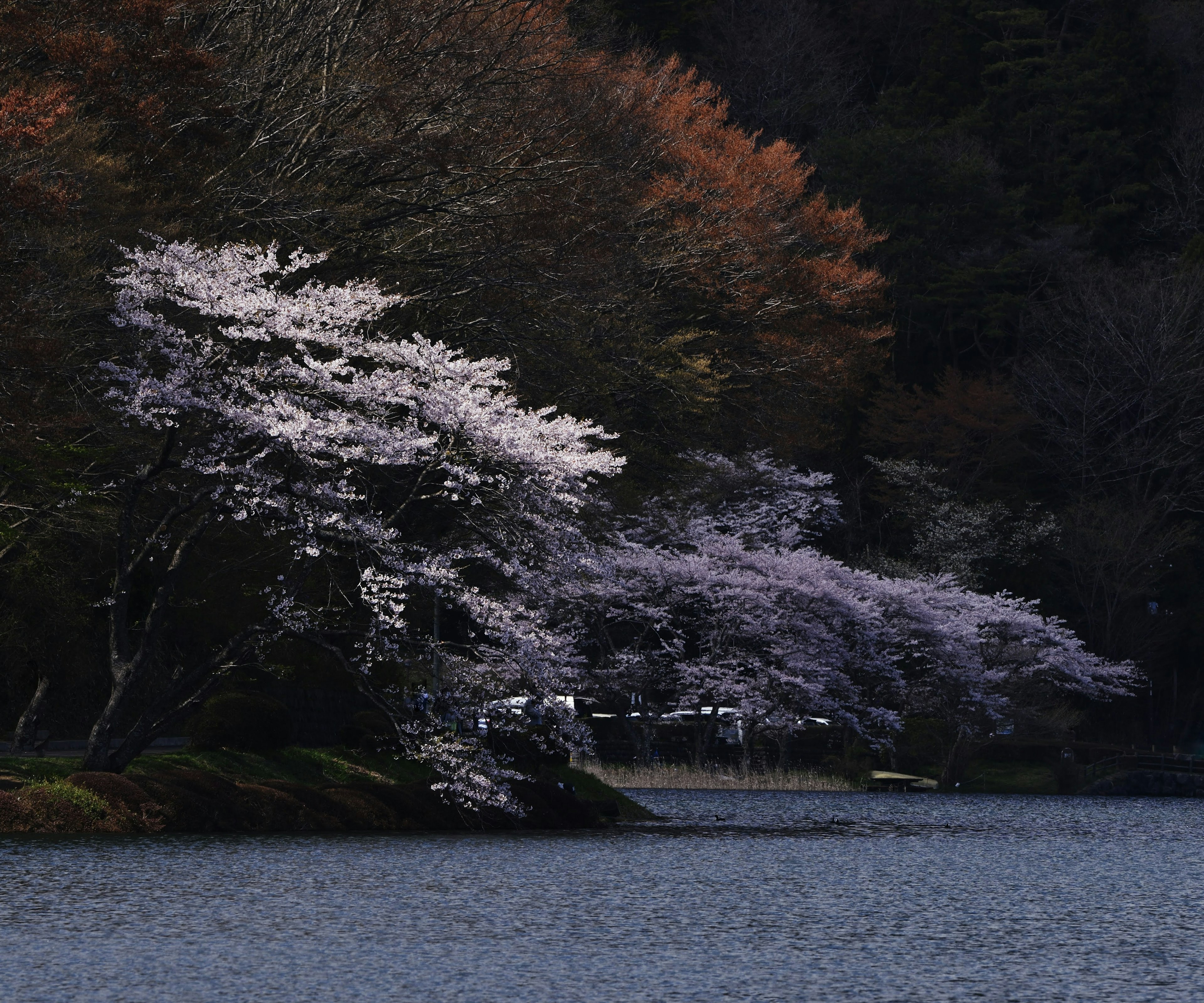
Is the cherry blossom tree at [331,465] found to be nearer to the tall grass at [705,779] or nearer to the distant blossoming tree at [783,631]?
the distant blossoming tree at [783,631]

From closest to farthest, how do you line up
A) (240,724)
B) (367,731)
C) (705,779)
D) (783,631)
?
(240,724), (367,731), (705,779), (783,631)

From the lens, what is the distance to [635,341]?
33.3 meters

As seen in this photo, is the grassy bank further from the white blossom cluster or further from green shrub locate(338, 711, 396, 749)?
the white blossom cluster

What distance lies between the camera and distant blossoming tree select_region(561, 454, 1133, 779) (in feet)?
135

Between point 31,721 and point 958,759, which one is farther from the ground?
point 958,759

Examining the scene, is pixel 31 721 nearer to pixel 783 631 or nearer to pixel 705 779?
pixel 705 779

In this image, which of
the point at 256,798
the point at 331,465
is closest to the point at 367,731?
the point at 256,798

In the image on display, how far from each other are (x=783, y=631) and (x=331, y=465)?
2386 cm

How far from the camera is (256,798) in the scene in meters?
21.4

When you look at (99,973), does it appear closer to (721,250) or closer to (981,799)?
(721,250)

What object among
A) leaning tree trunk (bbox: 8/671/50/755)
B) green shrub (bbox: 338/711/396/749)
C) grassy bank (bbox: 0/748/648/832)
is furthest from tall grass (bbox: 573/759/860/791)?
leaning tree trunk (bbox: 8/671/50/755)

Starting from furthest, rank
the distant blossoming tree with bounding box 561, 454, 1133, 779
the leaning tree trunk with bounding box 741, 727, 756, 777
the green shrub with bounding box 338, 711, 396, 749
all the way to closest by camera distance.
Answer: the distant blossoming tree with bounding box 561, 454, 1133, 779 < the leaning tree trunk with bounding box 741, 727, 756, 777 < the green shrub with bounding box 338, 711, 396, 749

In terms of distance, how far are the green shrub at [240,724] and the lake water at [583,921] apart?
4.55 metres

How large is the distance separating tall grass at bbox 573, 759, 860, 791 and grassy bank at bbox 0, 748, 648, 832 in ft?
36.2
